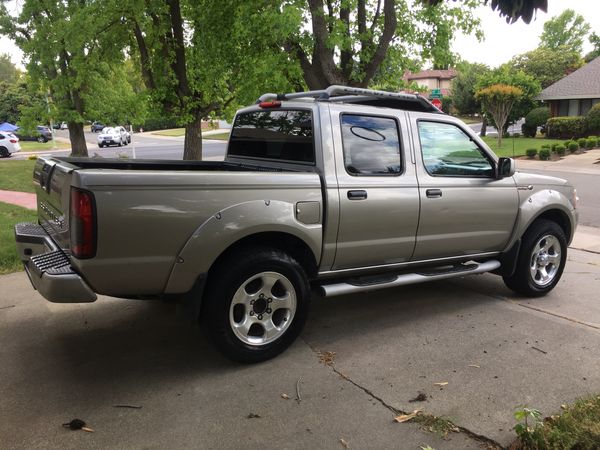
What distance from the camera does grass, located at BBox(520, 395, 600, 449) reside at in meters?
2.61

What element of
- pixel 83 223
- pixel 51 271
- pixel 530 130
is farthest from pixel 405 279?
pixel 530 130

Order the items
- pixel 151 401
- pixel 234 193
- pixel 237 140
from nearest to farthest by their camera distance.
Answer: pixel 151 401 → pixel 234 193 → pixel 237 140

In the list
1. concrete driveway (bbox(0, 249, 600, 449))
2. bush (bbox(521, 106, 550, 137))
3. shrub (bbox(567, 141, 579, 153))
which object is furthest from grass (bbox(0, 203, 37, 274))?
bush (bbox(521, 106, 550, 137))

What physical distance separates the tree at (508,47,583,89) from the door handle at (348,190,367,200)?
4601cm

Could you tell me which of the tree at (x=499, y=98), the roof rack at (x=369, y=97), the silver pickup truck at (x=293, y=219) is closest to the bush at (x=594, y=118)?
the tree at (x=499, y=98)

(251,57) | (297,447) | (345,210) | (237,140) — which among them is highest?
(251,57)

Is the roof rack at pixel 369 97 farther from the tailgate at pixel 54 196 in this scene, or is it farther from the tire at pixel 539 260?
the tailgate at pixel 54 196

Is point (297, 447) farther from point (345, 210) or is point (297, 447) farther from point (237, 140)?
point (237, 140)

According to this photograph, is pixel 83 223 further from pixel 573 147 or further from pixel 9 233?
pixel 573 147

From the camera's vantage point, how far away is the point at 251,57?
34.1ft

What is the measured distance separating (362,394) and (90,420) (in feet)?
5.44

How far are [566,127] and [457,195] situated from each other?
32.7 meters

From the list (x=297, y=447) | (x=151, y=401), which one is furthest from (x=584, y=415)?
(x=151, y=401)

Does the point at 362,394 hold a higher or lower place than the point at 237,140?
lower
